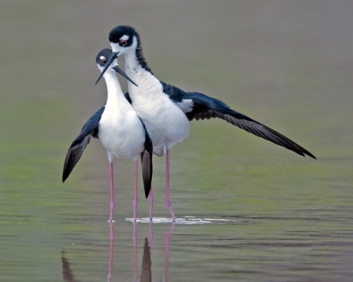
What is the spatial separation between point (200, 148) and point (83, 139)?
270 inches

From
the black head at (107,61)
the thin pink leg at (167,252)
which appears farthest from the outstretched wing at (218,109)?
the thin pink leg at (167,252)

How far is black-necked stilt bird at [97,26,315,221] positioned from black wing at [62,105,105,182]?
0.53 metres

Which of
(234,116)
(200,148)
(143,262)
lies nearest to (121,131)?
(234,116)

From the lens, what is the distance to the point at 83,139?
40.8 feet

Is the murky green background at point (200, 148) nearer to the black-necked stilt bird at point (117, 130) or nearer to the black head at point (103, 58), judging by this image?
the black-necked stilt bird at point (117, 130)

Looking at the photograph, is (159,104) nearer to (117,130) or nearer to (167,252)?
(117,130)

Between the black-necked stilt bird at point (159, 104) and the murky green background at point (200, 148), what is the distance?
2.54 ft

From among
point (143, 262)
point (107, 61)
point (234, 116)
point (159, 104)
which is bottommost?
point (143, 262)

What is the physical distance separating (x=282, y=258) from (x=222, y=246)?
772mm

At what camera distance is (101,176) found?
623 inches

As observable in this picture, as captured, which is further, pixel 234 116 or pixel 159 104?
pixel 234 116

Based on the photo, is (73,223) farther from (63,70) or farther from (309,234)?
(63,70)

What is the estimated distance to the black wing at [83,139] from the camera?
40.1 ft

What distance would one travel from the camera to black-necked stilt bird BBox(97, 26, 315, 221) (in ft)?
42.0
